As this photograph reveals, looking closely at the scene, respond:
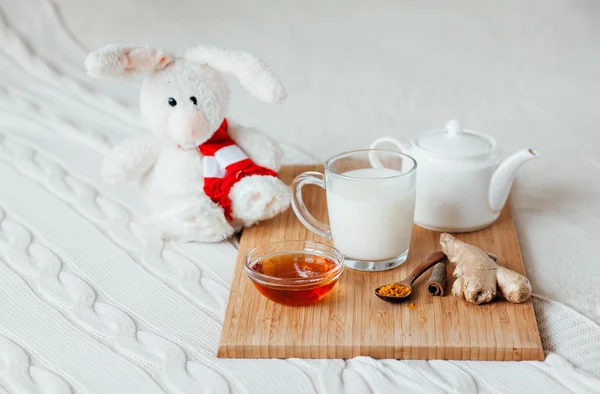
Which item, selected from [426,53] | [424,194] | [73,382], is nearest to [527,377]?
[424,194]

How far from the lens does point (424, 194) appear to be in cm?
146

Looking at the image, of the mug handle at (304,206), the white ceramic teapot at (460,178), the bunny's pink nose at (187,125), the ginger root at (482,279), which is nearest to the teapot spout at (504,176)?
the white ceramic teapot at (460,178)

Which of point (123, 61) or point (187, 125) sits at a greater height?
point (123, 61)

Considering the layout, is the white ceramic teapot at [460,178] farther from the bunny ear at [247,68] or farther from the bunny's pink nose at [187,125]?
the bunny's pink nose at [187,125]

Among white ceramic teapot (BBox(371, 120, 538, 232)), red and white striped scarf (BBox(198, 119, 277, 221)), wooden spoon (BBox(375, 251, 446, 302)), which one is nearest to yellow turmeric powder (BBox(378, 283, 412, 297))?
wooden spoon (BBox(375, 251, 446, 302))

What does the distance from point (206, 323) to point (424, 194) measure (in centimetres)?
46

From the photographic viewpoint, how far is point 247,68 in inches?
58.0

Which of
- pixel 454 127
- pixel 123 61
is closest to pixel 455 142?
pixel 454 127

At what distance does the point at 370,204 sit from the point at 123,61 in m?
0.48

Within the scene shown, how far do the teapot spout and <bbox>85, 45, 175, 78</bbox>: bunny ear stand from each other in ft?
1.97

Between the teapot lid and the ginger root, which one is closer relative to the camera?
the ginger root

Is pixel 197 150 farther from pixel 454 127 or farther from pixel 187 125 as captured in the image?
pixel 454 127

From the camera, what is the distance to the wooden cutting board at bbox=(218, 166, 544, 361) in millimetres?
1135

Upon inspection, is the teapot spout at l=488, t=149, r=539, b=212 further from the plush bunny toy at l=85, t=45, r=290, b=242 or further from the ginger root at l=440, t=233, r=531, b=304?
the plush bunny toy at l=85, t=45, r=290, b=242
